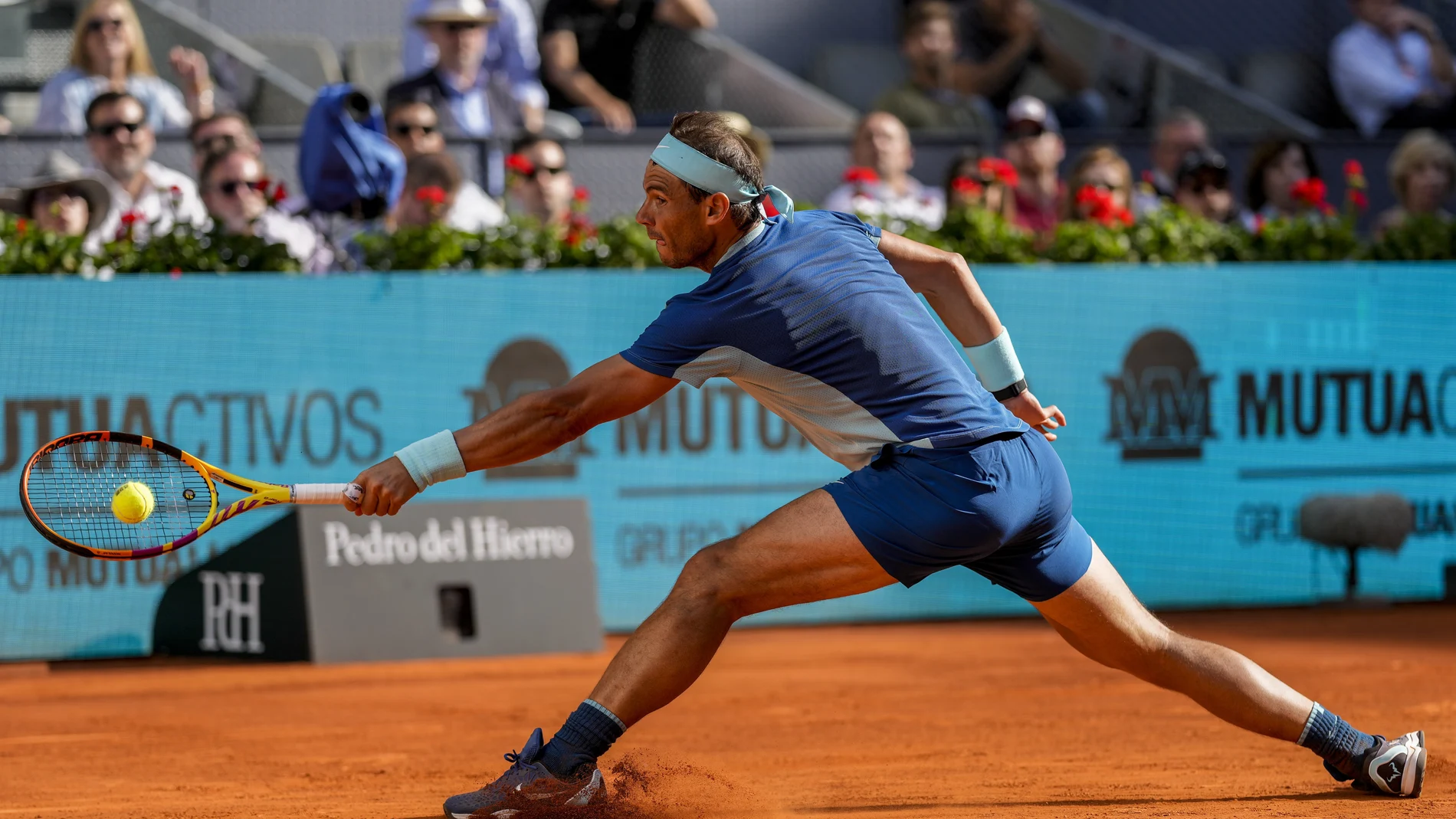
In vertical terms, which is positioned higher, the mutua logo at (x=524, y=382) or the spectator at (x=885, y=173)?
the spectator at (x=885, y=173)

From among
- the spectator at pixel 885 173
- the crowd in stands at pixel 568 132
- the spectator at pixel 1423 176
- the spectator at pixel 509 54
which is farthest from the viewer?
the spectator at pixel 509 54

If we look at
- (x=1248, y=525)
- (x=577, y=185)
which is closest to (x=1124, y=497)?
(x=1248, y=525)

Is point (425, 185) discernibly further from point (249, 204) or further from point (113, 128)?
point (113, 128)

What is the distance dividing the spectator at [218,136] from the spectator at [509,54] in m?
1.82

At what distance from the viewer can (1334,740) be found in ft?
15.4

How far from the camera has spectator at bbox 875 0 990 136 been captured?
11.4 meters

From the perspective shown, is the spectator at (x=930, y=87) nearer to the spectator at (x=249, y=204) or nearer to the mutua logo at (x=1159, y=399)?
the mutua logo at (x=1159, y=399)

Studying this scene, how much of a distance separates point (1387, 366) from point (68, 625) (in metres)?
6.57

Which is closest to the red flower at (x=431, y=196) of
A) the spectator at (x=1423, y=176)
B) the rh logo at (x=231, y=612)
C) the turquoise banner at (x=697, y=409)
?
the turquoise banner at (x=697, y=409)

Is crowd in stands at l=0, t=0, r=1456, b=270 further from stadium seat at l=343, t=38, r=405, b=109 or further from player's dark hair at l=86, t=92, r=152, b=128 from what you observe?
stadium seat at l=343, t=38, r=405, b=109

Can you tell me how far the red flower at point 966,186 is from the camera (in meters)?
9.27

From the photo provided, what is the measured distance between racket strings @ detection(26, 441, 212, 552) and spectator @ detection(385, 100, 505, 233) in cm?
451

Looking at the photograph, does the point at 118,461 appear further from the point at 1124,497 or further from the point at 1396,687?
the point at 1124,497

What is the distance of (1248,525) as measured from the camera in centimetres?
896
